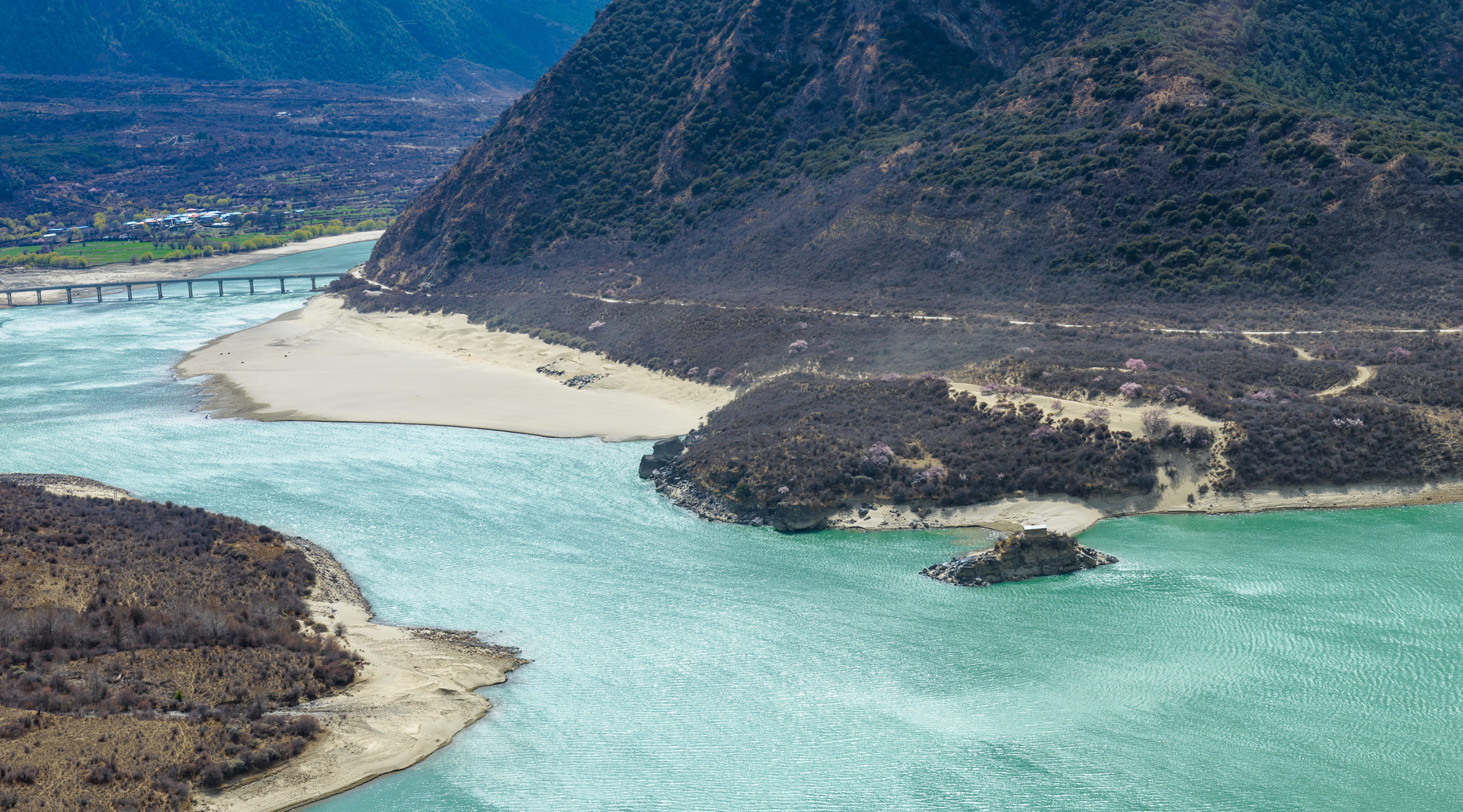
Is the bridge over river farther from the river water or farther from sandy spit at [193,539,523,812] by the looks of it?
sandy spit at [193,539,523,812]

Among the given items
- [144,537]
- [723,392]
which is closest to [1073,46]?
[723,392]

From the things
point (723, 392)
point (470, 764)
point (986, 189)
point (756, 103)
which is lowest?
point (470, 764)

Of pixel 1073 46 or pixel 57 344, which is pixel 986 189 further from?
pixel 57 344

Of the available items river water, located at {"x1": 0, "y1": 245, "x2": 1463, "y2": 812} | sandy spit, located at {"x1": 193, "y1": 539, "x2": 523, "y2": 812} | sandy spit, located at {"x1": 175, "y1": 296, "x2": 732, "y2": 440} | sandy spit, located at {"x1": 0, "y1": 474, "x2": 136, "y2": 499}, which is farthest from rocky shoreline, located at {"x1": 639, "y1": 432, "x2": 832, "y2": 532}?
sandy spit, located at {"x1": 0, "y1": 474, "x2": 136, "y2": 499}

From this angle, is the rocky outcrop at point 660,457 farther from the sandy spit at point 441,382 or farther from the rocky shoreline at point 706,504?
the sandy spit at point 441,382

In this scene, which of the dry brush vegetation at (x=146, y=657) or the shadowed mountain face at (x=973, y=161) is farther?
the shadowed mountain face at (x=973, y=161)

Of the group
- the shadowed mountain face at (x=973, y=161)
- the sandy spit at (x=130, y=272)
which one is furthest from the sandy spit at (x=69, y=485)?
the sandy spit at (x=130, y=272)

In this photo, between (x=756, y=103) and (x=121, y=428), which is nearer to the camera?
(x=121, y=428)
